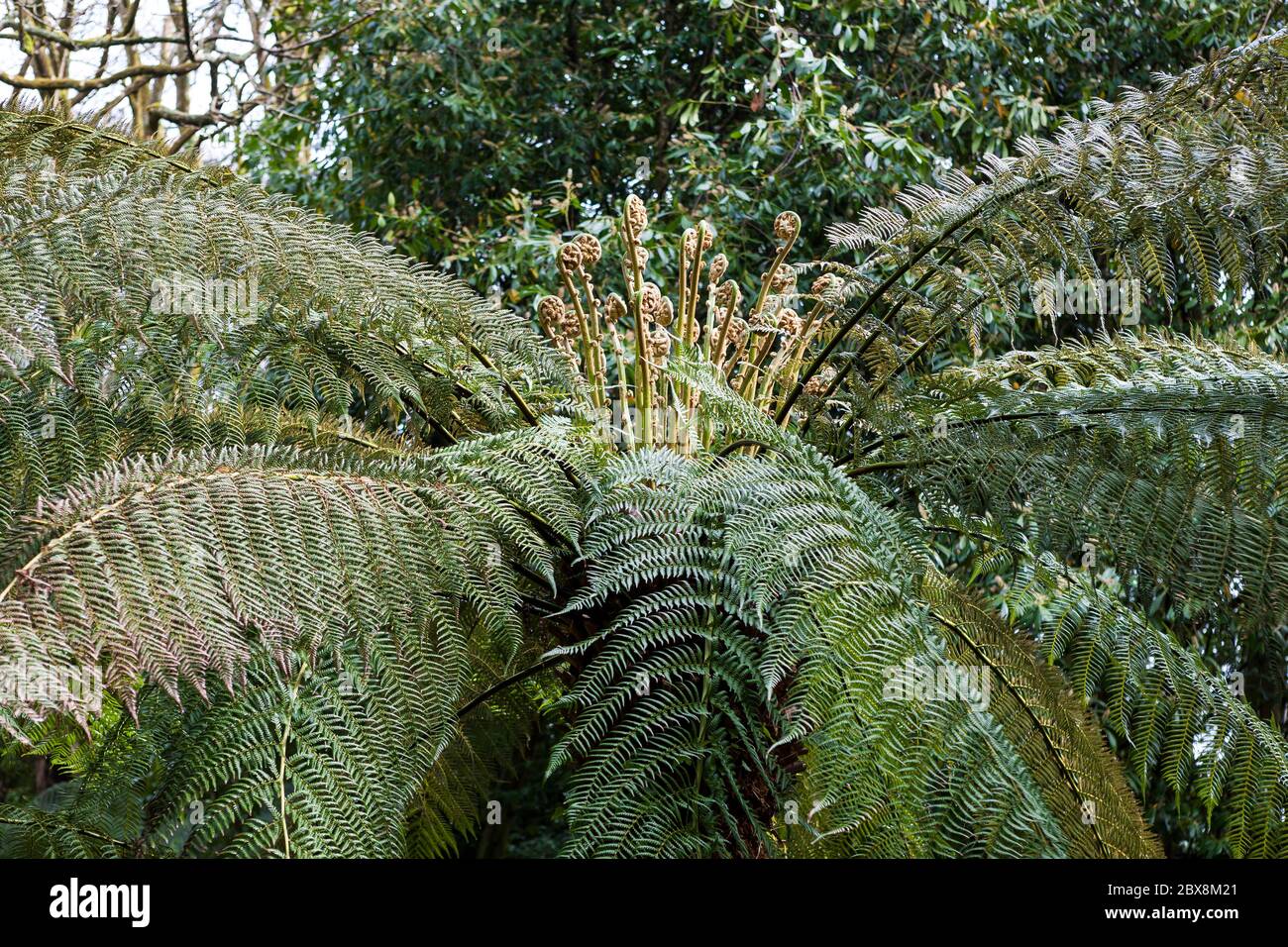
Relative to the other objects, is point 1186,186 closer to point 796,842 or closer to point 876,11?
point 796,842

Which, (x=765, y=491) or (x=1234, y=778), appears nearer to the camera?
(x=765, y=491)

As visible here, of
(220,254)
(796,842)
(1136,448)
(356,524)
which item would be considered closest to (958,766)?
(796,842)

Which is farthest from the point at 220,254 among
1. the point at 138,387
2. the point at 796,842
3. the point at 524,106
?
the point at 524,106

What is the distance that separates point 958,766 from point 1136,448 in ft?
1.44

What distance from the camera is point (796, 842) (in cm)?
113

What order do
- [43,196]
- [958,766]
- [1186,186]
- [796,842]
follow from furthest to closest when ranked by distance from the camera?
[1186,186] → [43,196] → [796,842] → [958,766]

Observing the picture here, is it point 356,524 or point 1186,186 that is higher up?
point 1186,186

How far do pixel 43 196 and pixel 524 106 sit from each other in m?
2.56

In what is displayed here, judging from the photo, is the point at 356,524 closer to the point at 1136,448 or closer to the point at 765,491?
the point at 765,491

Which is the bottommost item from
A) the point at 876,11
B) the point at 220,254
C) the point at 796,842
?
the point at 796,842

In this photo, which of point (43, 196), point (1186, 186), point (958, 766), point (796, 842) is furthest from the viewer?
point (1186, 186)

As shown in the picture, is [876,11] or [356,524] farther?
[876,11]

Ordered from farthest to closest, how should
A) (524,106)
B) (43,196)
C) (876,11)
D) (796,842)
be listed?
(524,106), (876,11), (43,196), (796,842)

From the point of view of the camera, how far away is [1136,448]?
125cm
